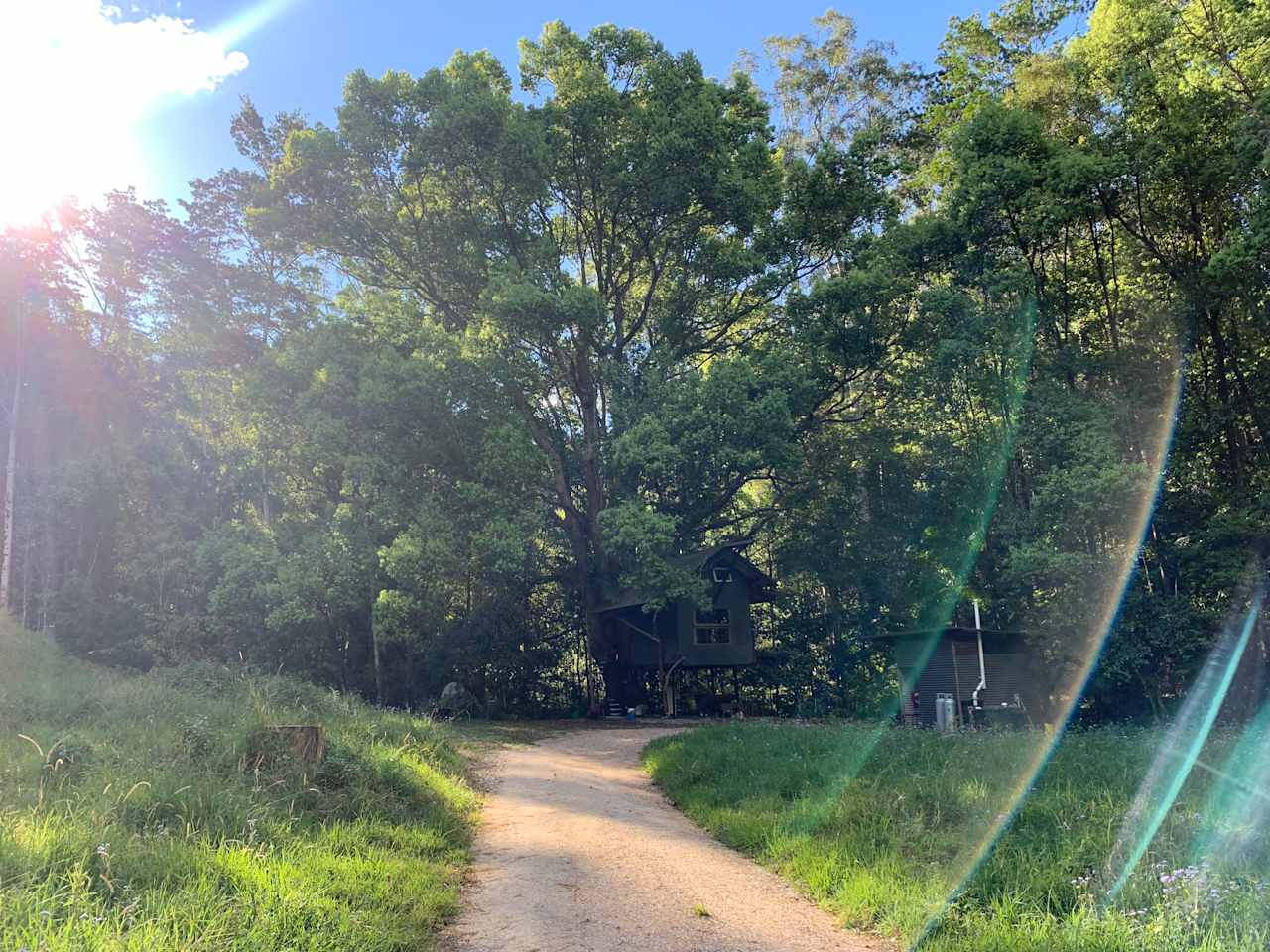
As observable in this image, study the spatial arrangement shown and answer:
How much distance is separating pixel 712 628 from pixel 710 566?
2.59 metres

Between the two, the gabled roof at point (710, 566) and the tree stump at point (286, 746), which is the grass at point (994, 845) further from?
the gabled roof at point (710, 566)

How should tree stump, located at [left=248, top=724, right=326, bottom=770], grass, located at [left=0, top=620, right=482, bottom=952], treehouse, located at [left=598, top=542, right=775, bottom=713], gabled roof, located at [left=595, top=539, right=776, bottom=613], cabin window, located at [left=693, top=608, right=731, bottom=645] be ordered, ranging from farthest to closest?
cabin window, located at [left=693, top=608, right=731, bottom=645] → treehouse, located at [left=598, top=542, right=775, bottom=713] → gabled roof, located at [left=595, top=539, right=776, bottom=613] → tree stump, located at [left=248, top=724, right=326, bottom=770] → grass, located at [left=0, top=620, right=482, bottom=952]

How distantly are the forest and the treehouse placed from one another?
1.28 meters

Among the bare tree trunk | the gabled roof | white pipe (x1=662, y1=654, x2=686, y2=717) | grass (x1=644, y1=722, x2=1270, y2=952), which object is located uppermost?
the bare tree trunk

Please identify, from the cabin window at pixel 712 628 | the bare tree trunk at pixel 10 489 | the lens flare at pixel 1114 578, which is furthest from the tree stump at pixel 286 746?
the bare tree trunk at pixel 10 489

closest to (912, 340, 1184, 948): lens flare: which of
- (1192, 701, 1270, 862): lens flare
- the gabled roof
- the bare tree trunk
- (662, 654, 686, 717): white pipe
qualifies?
(1192, 701, 1270, 862): lens flare

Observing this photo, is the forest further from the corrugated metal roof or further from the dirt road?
the dirt road

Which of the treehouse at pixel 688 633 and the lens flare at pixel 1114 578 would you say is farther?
the treehouse at pixel 688 633

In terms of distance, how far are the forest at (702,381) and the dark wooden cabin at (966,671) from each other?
145cm

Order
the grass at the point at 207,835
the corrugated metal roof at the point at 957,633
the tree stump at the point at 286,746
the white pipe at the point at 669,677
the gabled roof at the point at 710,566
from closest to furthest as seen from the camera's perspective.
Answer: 1. the grass at the point at 207,835
2. the tree stump at the point at 286,746
3. the corrugated metal roof at the point at 957,633
4. the gabled roof at the point at 710,566
5. the white pipe at the point at 669,677

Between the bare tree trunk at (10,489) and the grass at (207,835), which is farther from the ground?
the bare tree trunk at (10,489)

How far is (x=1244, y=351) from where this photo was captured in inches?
834

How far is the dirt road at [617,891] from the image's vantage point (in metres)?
4.98

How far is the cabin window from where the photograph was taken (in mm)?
27297
